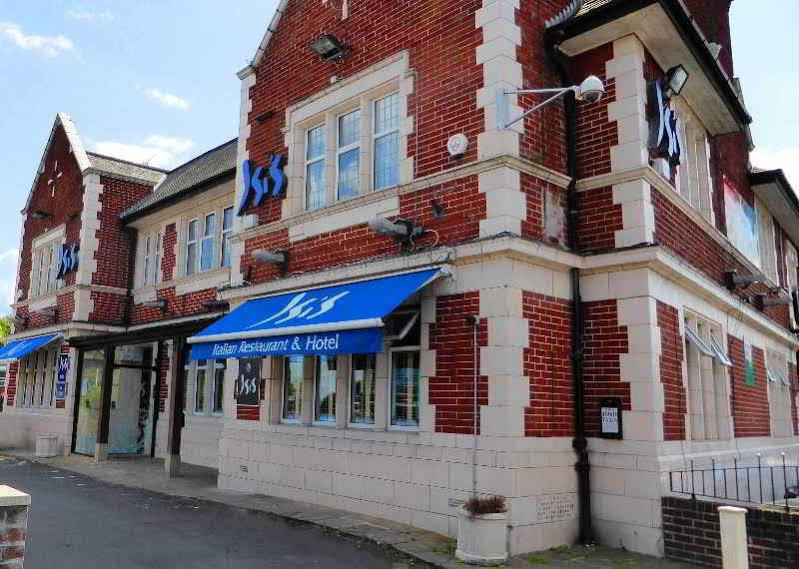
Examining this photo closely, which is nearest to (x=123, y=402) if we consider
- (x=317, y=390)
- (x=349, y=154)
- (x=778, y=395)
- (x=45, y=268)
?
(x=45, y=268)

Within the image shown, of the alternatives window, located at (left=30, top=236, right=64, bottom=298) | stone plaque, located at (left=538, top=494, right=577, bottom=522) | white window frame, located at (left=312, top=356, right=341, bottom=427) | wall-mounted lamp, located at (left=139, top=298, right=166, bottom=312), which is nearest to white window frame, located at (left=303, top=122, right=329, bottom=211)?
white window frame, located at (left=312, top=356, right=341, bottom=427)

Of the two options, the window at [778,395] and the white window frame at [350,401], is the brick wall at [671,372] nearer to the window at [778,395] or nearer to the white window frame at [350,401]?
the white window frame at [350,401]

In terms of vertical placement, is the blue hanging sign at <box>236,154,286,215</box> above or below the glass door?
above

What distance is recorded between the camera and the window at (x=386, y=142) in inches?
396

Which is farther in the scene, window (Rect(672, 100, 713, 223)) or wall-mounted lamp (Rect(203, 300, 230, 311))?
wall-mounted lamp (Rect(203, 300, 230, 311))

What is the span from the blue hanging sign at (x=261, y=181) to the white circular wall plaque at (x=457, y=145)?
12.8 feet

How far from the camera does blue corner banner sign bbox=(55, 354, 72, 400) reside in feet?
62.9

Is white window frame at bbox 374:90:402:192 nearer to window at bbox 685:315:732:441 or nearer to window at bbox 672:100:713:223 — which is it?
window at bbox 672:100:713:223

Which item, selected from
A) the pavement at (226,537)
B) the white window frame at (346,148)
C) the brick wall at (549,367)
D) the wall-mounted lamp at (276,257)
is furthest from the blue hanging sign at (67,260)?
the brick wall at (549,367)

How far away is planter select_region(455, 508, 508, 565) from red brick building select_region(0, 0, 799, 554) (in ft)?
1.75

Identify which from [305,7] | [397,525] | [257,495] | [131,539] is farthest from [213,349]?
[305,7]

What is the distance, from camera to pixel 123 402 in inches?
752

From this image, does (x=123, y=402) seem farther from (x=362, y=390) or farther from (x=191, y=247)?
(x=362, y=390)

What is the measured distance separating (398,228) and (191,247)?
1035 centimetres
